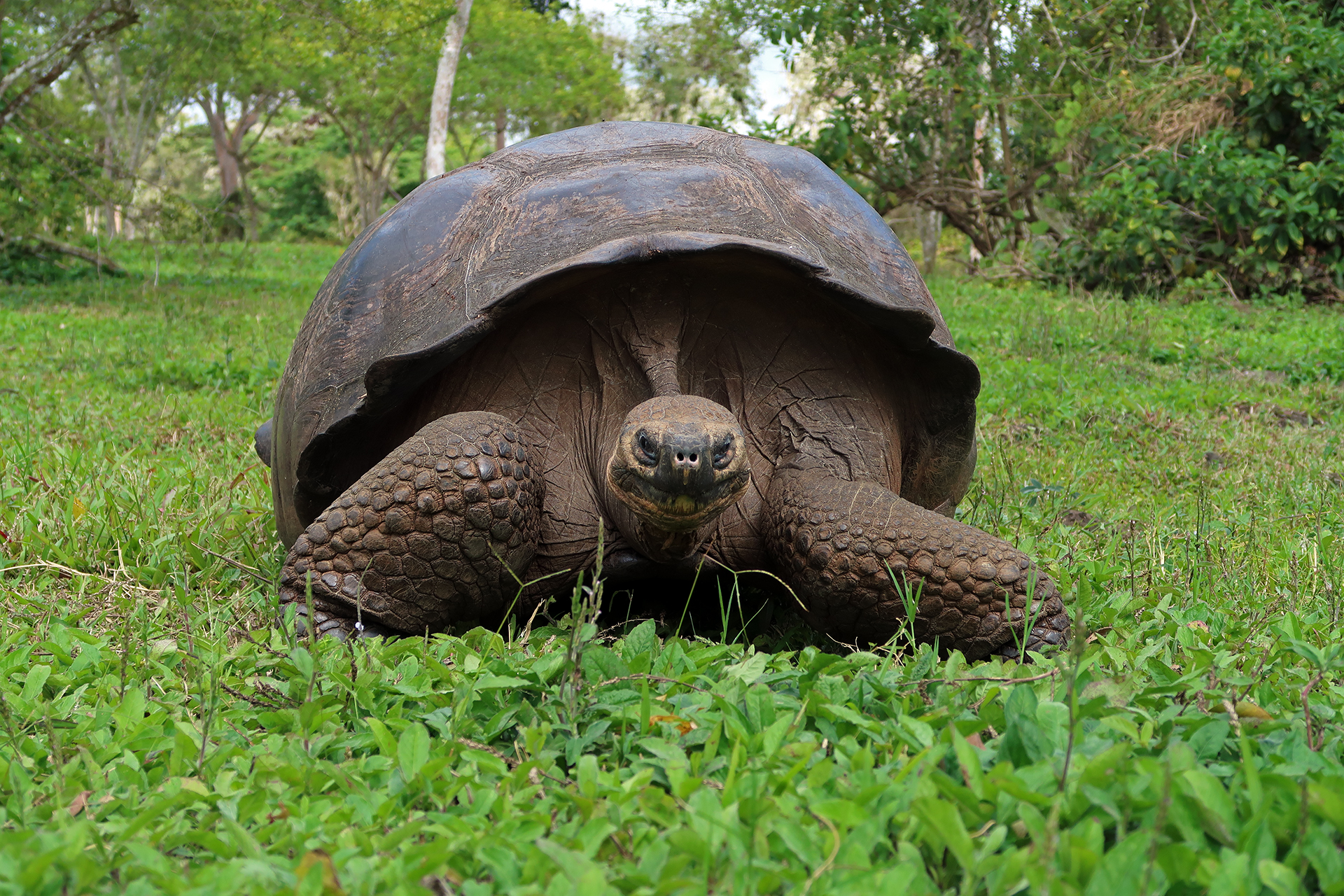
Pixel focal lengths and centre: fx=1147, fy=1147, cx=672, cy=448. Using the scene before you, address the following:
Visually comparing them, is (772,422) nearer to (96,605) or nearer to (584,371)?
(584,371)

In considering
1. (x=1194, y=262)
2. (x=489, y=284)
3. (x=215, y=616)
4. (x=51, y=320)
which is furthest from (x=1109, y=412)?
(x=51, y=320)

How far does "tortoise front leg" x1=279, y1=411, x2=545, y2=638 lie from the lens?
2.23 metres

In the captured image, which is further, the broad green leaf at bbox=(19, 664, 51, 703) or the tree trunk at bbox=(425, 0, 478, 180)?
the tree trunk at bbox=(425, 0, 478, 180)

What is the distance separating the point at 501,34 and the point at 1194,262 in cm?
1969

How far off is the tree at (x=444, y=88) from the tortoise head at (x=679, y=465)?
46.9 ft

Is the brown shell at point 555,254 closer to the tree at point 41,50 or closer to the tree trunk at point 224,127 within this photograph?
the tree at point 41,50

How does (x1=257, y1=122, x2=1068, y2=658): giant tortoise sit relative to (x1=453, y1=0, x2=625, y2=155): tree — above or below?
below

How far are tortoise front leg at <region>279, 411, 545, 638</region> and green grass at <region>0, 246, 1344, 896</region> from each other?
0.13 meters

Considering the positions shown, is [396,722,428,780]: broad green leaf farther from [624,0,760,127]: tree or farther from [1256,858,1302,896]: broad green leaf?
[624,0,760,127]: tree

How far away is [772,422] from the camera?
258 cm

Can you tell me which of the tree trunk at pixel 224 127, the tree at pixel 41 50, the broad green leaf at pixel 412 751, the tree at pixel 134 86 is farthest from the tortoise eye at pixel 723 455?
the tree trunk at pixel 224 127

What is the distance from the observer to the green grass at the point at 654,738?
1260 mm

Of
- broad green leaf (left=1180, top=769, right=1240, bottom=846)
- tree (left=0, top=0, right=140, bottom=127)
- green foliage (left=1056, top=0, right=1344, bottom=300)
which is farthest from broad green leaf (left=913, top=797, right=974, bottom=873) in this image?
tree (left=0, top=0, right=140, bottom=127)

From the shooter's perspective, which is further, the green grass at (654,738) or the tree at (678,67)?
the tree at (678,67)
